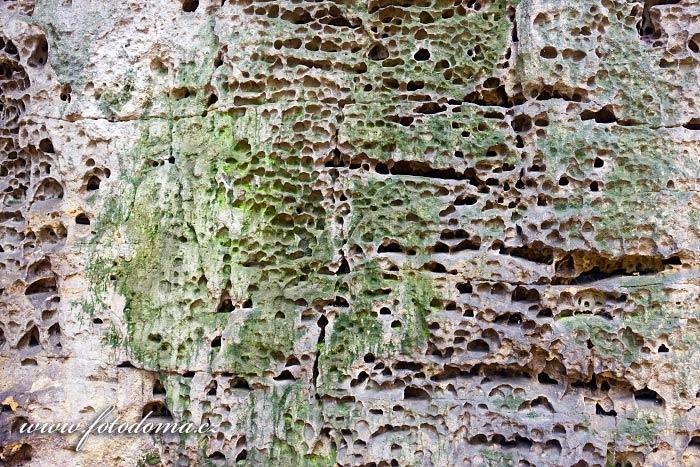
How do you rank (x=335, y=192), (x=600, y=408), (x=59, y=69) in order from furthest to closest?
(x=59, y=69) → (x=335, y=192) → (x=600, y=408)

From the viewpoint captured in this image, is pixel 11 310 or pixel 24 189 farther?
pixel 24 189

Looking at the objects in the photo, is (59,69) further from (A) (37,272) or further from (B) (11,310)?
(B) (11,310)

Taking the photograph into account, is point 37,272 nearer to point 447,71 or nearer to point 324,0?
point 324,0

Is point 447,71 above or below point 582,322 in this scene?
above

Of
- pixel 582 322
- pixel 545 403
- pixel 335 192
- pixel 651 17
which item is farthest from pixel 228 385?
pixel 651 17

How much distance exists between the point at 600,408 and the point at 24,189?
13.2 ft

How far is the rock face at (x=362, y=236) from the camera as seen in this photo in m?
3.56

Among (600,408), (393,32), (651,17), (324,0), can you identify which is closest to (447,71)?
(393,32)

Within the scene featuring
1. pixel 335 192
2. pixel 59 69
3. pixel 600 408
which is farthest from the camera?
pixel 59 69

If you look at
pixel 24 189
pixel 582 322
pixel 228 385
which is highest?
pixel 24 189

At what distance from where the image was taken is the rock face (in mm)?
3562

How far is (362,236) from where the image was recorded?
3.75 metres

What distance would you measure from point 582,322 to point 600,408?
0.52m

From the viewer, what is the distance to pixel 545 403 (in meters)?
3.58
